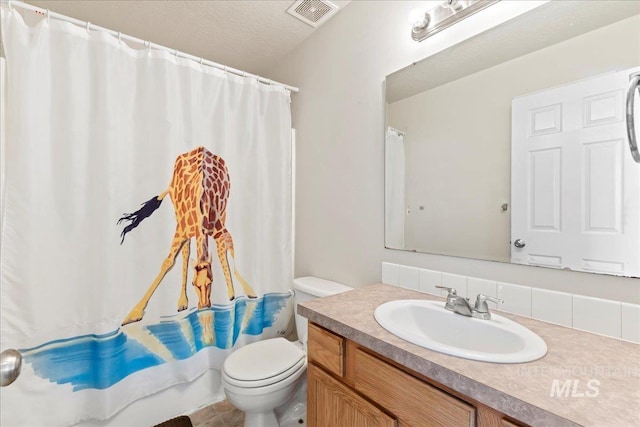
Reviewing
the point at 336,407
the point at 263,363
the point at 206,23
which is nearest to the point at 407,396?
the point at 336,407

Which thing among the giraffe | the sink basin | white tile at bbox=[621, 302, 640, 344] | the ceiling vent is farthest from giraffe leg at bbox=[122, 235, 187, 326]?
white tile at bbox=[621, 302, 640, 344]

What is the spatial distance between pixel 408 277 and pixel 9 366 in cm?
130

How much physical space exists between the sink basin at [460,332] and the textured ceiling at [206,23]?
1726mm

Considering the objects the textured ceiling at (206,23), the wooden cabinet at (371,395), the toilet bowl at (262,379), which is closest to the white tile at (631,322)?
the wooden cabinet at (371,395)

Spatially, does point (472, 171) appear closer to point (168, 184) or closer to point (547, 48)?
point (547, 48)

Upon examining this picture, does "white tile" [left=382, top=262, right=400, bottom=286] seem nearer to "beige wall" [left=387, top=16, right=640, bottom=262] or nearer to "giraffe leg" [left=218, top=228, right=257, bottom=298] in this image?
"beige wall" [left=387, top=16, right=640, bottom=262]

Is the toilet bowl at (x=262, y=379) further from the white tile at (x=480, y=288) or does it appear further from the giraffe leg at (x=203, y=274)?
the white tile at (x=480, y=288)

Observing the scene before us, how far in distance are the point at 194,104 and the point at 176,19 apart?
2.10ft

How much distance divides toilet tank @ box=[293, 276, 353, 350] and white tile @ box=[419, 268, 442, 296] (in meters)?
0.48

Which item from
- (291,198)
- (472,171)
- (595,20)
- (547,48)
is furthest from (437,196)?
(291,198)

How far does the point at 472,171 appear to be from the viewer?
119 cm

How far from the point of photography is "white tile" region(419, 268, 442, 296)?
1265mm

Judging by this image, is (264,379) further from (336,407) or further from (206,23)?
(206,23)

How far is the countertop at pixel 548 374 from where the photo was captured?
54 cm
